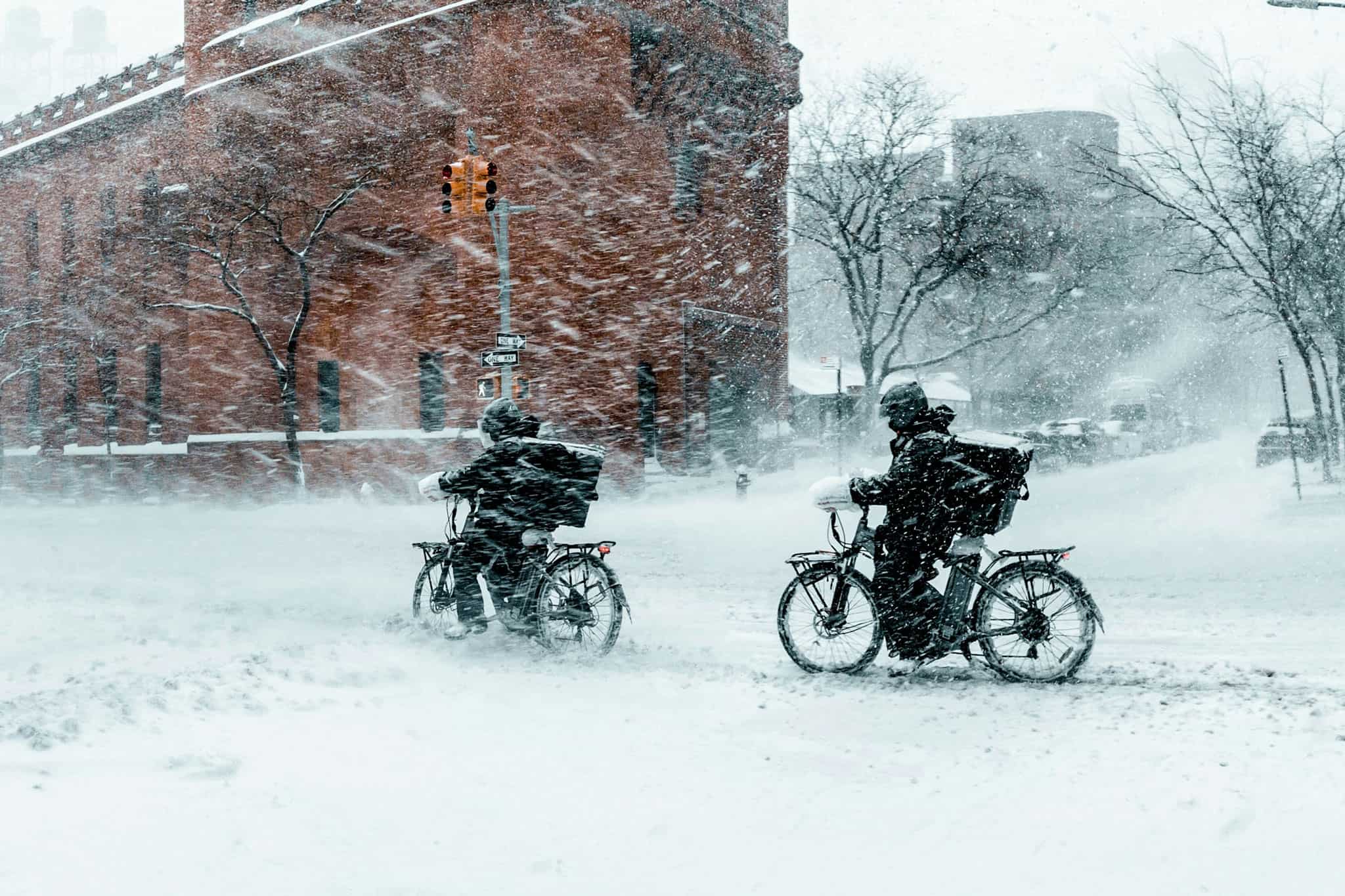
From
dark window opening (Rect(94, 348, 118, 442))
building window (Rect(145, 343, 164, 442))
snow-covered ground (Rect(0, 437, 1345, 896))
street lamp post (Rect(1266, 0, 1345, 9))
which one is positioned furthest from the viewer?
dark window opening (Rect(94, 348, 118, 442))

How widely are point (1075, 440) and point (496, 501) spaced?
1201 inches

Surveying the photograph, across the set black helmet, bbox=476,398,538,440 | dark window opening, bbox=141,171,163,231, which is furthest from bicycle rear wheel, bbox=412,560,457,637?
dark window opening, bbox=141,171,163,231

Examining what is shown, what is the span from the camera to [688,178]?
29.9 metres

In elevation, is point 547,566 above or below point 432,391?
below

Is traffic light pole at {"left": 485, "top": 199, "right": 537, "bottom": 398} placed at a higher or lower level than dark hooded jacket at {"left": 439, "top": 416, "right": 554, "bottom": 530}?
higher

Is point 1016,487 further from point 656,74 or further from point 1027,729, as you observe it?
point 656,74

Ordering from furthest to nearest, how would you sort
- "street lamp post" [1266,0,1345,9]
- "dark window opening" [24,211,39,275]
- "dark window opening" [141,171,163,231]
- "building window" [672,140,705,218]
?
"dark window opening" [24,211,39,275] → "dark window opening" [141,171,163,231] → "building window" [672,140,705,218] → "street lamp post" [1266,0,1345,9]

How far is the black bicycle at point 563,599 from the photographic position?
779 centimetres

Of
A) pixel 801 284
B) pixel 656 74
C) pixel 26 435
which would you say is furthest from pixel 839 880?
pixel 801 284

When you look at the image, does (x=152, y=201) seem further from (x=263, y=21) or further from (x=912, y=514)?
(x=912, y=514)

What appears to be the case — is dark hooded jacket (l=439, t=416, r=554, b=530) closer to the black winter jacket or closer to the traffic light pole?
the black winter jacket

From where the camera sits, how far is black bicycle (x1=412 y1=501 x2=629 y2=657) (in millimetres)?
7785

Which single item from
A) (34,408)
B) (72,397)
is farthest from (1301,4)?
(34,408)

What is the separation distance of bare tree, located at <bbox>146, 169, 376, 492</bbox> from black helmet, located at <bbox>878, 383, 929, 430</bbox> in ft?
84.7
